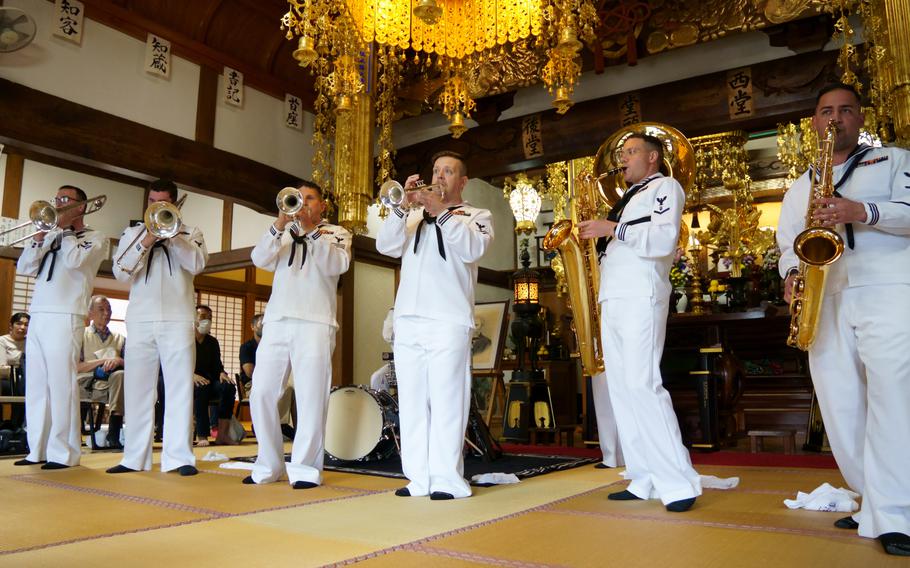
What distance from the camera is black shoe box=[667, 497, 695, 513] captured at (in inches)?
122

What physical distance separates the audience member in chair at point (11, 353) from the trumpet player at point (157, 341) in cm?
359

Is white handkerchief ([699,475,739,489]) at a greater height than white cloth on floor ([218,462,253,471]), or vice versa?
white handkerchief ([699,475,739,489])

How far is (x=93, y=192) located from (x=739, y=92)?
10.1m

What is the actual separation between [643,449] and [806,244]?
127 cm

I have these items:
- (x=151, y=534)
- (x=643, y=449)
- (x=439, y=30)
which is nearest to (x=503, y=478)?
(x=643, y=449)

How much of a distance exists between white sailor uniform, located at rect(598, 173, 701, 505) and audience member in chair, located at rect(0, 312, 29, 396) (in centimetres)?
679

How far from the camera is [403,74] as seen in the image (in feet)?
30.6

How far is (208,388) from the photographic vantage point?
7773 millimetres

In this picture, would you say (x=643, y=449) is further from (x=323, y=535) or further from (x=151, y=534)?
(x=151, y=534)

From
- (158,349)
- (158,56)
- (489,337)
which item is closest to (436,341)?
(158,349)

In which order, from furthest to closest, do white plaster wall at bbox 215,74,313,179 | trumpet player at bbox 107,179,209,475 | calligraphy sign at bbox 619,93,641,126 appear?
white plaster wall at bbox 215,74,313,179 → calligraphy sign at bbox 619,93,641,126 → trumpet player at bbox 107,179,209,475

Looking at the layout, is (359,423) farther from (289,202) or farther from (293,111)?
(293,111)

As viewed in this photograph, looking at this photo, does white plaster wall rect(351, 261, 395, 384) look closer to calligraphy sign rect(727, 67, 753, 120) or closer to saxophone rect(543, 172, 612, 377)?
calligraphy sign rect(727, 67, 753, 120)

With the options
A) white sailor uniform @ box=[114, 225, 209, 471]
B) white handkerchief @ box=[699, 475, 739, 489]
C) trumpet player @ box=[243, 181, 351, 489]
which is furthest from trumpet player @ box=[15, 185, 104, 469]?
white handkerchief @ box=[699, 475, 739, 489]
